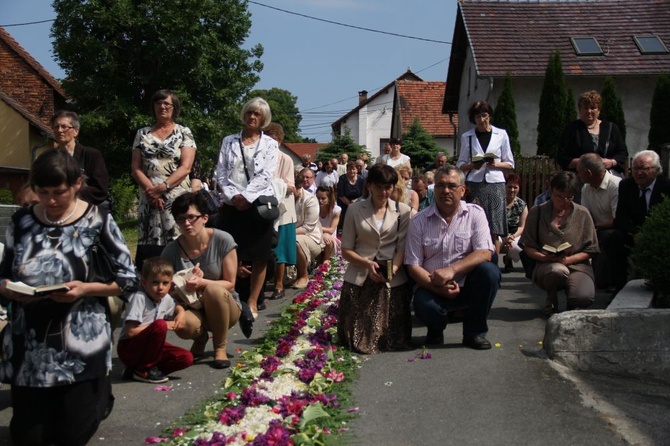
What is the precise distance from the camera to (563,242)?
8438mm

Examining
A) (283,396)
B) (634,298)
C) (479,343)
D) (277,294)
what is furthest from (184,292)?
(277,294)

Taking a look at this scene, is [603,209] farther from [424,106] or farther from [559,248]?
[424,106]

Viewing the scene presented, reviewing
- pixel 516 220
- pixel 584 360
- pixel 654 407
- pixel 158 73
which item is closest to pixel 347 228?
pixel 584 360

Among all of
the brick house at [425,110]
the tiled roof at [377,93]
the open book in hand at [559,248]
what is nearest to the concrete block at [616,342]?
the open book in hand at [559,248]

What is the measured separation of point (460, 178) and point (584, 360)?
6.13ft

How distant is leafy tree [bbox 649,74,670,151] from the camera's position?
23.9 meters

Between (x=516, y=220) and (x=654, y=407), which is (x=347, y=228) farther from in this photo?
(x=516, y=220)

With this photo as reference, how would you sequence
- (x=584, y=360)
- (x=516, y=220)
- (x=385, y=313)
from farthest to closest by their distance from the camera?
(x=516, y=220), (x=385, y=313), (x=584, y=360)

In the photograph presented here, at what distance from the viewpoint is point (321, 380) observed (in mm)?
6203

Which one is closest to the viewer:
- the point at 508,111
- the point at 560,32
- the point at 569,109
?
the point at 569,109

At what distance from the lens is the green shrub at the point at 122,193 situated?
36.3 meters

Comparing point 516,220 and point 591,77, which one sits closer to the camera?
point 516,220

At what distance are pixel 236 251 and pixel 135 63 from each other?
28840 millimetres

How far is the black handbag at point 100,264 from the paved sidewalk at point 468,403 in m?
1.01
